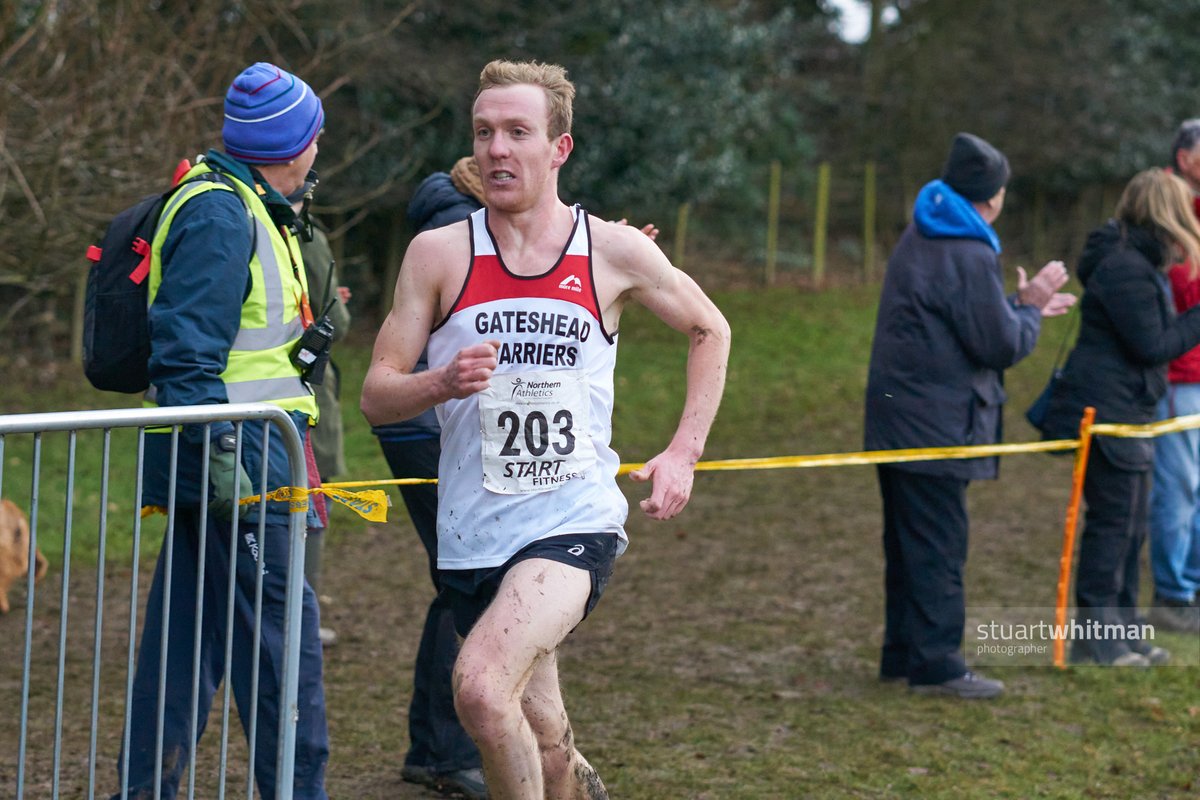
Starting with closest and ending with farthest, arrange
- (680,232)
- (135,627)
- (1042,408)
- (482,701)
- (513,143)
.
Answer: (482,701)
(513,143)
(135,627)
(1042,408)
(680,232)

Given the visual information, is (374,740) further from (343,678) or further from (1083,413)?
(1083,413)

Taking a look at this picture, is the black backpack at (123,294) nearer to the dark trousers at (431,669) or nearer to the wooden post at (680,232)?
the dark trousers at (431,669)

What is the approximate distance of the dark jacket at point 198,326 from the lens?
150 inches

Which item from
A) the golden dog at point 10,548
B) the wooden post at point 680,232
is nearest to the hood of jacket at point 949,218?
the golden dog at point 10,548

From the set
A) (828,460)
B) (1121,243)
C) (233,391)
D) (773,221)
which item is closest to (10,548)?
(233,391)

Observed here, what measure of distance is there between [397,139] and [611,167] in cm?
259

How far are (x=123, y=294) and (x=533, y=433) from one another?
123 cm

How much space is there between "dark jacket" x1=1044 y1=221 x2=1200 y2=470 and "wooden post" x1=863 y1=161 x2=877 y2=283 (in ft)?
55.5

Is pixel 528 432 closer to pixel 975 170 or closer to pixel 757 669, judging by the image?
pixel 975 170

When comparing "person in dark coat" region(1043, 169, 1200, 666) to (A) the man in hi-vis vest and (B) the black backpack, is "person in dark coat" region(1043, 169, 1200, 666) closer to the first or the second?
(A) the man in hi-vis vest

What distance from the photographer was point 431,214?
4891 mm

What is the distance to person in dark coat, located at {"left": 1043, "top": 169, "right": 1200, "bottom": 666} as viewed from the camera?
6.55m

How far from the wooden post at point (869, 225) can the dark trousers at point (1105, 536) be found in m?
17.1

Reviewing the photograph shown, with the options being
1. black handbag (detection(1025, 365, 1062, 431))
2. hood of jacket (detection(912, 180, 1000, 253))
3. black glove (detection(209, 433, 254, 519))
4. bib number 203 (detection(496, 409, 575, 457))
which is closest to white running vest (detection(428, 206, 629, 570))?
bib number 203 (detection(496, 409, 575, 457))
